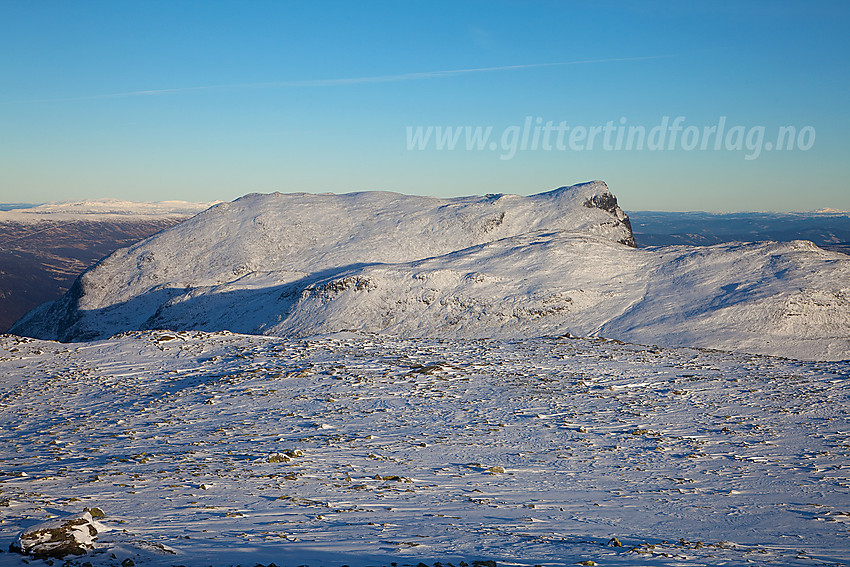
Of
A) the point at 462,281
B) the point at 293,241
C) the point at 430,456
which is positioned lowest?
the point at 430,456

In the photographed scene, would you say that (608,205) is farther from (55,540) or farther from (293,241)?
(55,540)

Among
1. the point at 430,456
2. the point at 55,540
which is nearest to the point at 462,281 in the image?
the point at 430,456

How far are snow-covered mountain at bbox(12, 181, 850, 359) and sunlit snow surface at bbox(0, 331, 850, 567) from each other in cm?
3584

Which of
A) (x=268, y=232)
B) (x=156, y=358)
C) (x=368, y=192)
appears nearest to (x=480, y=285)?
(x=156, y=358)

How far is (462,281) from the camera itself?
73750mm

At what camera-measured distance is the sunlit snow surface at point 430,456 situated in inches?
372

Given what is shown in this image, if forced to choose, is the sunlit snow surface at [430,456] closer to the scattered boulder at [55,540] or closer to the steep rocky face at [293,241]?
the scattered boulder at [55,540]

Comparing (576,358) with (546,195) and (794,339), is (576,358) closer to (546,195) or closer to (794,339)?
(794,339)

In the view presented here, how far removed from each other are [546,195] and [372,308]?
68.1 m

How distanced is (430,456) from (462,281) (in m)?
58.9

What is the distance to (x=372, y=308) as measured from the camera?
68.4 m

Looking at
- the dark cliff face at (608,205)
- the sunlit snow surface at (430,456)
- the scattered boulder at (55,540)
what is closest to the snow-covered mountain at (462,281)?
the dark cliff face at (608,205)

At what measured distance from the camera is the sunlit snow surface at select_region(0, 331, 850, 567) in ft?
31.0

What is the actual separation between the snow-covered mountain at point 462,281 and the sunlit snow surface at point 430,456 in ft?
118
